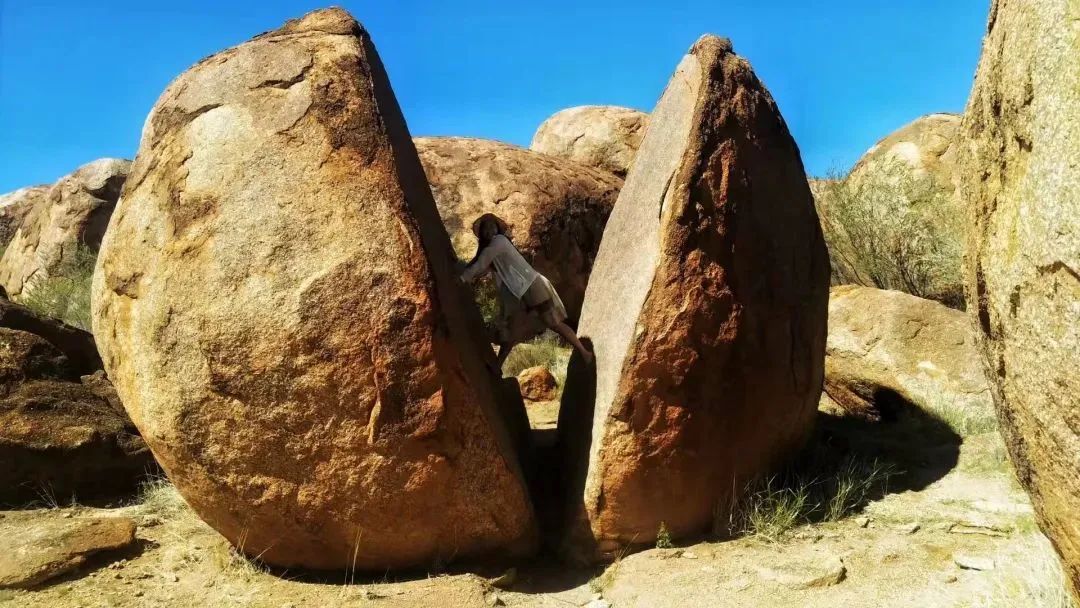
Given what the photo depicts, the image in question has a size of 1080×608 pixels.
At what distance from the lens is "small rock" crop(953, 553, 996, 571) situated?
3.85m

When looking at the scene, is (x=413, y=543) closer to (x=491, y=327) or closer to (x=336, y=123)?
(x=336, y=123)

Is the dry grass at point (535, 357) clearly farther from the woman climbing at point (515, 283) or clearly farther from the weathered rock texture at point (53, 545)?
the weathered rock texture at point (53, 545)

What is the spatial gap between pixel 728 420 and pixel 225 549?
2601 millimetres

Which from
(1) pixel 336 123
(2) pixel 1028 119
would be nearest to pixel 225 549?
(1) pixel 336 123

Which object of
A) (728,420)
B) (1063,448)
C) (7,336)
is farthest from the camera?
(7,336)

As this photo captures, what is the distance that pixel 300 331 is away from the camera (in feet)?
11.8

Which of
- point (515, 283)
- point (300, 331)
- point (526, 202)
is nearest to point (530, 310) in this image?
point (515, 283)

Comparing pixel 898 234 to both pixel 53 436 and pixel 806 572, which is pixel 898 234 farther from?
pixel 53 436

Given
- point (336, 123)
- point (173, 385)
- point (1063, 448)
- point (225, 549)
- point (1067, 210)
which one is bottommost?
point (225, 549)

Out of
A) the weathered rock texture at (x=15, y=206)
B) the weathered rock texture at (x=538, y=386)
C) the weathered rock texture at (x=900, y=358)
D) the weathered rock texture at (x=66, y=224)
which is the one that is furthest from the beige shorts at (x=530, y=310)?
the weathered rock texture at (x=15, y=206)

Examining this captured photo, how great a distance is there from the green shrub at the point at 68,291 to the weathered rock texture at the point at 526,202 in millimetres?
4985

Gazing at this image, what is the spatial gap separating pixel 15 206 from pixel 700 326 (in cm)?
2094

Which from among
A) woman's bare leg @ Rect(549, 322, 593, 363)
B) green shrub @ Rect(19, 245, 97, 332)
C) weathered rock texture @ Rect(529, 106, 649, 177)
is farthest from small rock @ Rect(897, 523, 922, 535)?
green shrub @ Rect(19, 245, 97, 332)

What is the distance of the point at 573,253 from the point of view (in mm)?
9789
